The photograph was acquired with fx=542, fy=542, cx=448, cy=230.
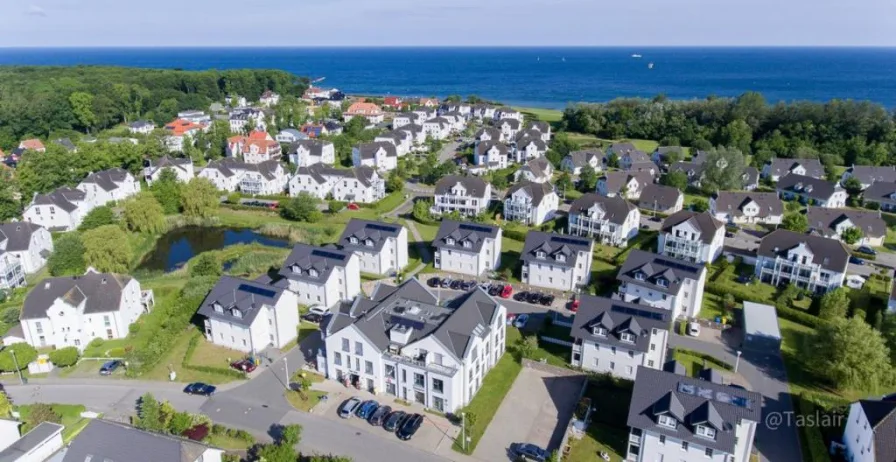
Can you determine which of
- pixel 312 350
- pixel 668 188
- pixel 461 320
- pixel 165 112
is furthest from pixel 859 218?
pixel 165 112

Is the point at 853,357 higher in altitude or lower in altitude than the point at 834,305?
higher

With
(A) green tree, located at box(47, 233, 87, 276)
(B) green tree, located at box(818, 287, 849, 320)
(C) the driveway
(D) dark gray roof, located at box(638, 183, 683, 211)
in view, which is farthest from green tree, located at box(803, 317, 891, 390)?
(A) green tree, located at box(47, 233, 87, 276)

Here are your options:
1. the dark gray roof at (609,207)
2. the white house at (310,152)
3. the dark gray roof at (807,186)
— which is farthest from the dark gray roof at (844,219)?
the white house at (310,152)

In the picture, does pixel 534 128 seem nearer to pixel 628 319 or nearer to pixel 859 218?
pixel 859 218

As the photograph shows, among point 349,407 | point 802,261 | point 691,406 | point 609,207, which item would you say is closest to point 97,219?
point 349,407

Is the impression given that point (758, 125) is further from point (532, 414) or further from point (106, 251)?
point (106, 251)

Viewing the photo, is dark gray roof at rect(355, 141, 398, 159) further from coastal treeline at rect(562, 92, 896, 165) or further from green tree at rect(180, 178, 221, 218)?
coastal treeline at rect(562, 92, 896, 165)
